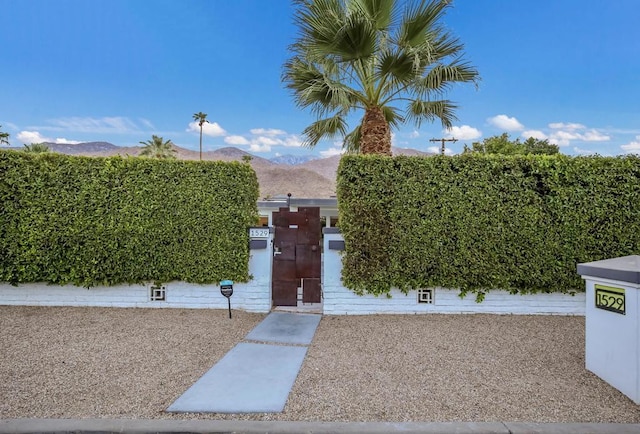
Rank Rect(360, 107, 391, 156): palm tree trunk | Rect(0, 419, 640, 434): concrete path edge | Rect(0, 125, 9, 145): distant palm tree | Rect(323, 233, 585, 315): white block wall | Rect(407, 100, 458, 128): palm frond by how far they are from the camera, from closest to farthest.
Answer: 1. Rect(0, 419, 640, 434): concrete path edge
2. Rect(323, 233, 585, 315): white block wall
3. Rect(360, 107, 391, 156): palm tree trunk
4. Rect(407, 100, 458, 128): palm frond
5. Rect(0, 125, 9, 145): distant palm tree

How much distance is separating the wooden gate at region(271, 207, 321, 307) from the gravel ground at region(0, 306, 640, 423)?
26.5 inches

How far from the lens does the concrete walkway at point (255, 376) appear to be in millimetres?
2736

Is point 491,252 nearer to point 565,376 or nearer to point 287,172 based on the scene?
point 565,376

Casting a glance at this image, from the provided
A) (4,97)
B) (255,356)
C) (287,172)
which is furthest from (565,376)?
(287,172)

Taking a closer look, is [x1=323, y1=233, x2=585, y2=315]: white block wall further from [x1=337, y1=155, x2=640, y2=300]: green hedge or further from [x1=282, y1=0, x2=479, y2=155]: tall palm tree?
[x1=282, y1=0, x2=479, y2=155]: tall palm tree

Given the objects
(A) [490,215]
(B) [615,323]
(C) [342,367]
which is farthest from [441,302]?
(C) [342,367]

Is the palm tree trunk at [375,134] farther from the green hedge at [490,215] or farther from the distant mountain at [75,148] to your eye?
the distant mountain at [75,148]

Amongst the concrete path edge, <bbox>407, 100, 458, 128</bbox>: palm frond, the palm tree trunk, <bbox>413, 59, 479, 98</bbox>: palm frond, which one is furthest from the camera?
<bbox>407, 100, 458, 128</bbox>: palm frond

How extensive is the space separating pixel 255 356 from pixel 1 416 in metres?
2.16

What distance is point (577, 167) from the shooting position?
17.9 ft

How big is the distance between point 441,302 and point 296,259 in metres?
2.61

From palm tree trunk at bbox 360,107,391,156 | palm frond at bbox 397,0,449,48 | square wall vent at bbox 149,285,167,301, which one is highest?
palm frond at bbox 397,0,449,48

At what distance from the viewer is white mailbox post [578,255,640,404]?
9.54ft

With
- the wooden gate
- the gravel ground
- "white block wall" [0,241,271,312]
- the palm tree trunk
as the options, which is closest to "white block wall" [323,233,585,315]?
the gravel ground
